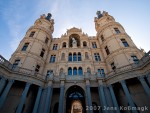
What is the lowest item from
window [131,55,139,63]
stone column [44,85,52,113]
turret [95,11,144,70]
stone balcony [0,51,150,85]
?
stone column [44,85,52,113]

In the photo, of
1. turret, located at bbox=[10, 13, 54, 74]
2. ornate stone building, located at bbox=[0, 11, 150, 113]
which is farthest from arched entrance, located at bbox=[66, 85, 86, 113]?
turret, located at bbox=[10, 13, 54, 74]

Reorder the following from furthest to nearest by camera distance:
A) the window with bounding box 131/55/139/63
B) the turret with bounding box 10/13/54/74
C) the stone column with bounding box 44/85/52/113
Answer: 1. the turret with bounding box 10/13/54/74
2. the window with bounding box 131/55/139/63
3. the stone column with bounding box 44/85/52/113

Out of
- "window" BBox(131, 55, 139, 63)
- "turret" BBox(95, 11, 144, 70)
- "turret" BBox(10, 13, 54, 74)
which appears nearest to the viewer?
"window" BBox(131, 55, 139, 63)

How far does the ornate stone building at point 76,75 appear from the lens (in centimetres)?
1475

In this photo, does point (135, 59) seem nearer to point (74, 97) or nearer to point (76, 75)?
point (76, 75)

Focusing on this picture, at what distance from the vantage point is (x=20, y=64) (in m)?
18.5

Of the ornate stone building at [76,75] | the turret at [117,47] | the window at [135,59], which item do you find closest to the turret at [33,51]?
the ornate stone building at [76,75]

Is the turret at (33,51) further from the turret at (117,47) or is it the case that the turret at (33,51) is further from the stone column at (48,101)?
the turret at (117,47)

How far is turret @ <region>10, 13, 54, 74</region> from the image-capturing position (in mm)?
19328

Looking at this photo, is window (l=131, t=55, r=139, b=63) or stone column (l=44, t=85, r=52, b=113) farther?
window (l=131, t=55, r=139, b=63)

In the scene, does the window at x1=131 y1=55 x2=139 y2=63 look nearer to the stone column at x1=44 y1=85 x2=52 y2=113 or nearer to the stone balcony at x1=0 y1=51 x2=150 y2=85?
the stone balcony at x1=0 y1=51 x2=150 y2=85

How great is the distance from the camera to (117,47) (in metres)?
20.7

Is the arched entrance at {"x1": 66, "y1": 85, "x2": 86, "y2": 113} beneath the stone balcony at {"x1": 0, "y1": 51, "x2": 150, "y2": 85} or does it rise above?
beneath

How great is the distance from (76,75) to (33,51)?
33.5 feet
